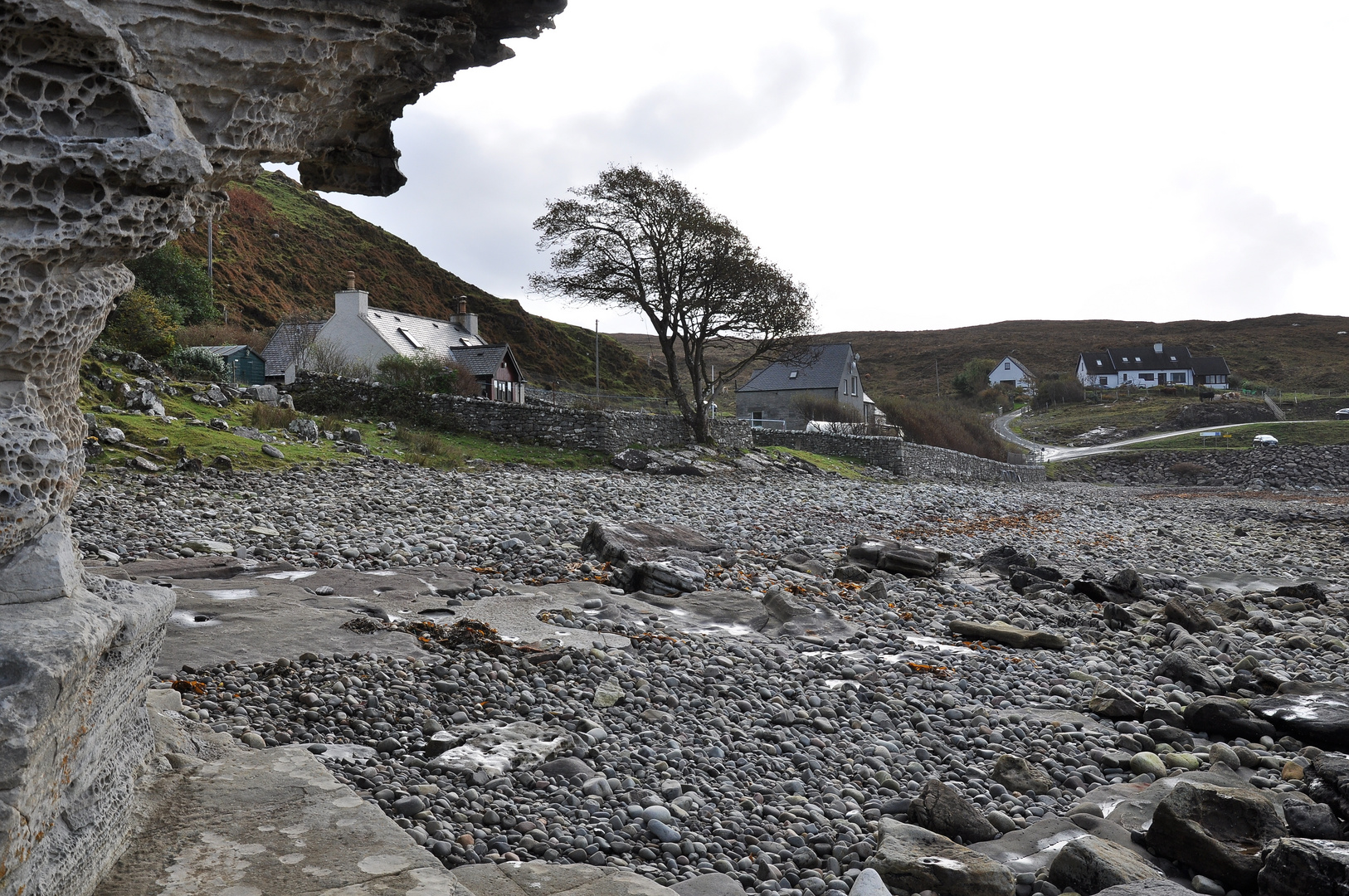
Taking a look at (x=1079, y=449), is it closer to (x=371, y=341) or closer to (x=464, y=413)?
(x=371, y=341)

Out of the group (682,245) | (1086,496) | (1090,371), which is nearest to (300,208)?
(682,245)

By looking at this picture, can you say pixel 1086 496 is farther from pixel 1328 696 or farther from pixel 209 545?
pixel 209 545

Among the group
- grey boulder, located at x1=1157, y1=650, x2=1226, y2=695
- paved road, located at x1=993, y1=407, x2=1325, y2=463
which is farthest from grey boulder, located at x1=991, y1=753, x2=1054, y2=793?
paved road, located at x1=993, y1=407, x2=1325, y2=463

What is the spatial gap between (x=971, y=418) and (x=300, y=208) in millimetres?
68158

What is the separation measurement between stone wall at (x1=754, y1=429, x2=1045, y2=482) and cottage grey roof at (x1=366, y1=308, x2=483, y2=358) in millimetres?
16796

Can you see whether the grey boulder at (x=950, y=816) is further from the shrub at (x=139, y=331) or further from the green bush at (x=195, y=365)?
the shrub at (x=139, y=331)

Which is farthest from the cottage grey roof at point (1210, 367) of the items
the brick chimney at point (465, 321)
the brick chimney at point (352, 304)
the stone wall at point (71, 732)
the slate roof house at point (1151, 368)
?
the stone wall at point (71, 732)

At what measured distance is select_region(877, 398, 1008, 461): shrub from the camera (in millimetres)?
45062

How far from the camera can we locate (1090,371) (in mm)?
106125

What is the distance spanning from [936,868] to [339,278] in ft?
242

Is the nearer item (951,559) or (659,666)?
(659,666)

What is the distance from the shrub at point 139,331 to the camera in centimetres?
2114

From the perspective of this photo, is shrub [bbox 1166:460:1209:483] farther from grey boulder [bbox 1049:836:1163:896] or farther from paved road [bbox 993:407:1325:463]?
grey boulder [bbox 1049:836:1163:896]

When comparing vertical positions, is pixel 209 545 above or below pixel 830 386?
below
